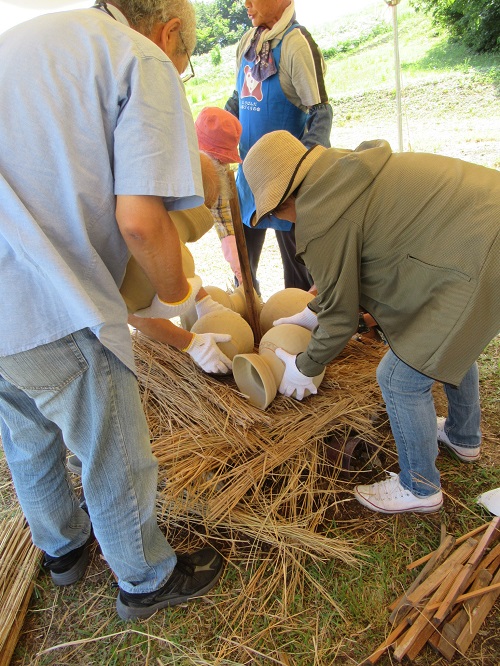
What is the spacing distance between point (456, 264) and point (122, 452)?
1.10 metres

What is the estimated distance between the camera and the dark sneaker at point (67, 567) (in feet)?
5.95

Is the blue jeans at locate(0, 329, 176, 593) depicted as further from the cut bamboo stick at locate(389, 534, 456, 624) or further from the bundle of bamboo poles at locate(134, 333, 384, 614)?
the cut bamboo stick at locate(389, 534, 456, 624)

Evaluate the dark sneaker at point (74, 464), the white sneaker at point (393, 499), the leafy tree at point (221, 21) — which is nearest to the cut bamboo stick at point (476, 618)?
the white sneaker at point (393, 499)

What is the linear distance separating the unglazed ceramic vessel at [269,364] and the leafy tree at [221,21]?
851 cm

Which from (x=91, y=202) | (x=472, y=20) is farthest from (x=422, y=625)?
(x=472, y=20)

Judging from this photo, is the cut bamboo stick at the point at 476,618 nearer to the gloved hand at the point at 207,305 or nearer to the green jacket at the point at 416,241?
the green jacket at the point at 416,241

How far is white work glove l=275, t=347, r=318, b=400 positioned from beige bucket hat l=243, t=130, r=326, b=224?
2.30 ft

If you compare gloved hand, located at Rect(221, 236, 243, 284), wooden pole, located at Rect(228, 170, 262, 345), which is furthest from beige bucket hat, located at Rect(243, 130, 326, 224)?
gloved hand, located at Rect(221, 236, 243, 284)

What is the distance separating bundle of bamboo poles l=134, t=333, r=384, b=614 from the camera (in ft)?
5.86

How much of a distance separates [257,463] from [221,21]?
992 cm

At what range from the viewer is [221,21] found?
9.26m

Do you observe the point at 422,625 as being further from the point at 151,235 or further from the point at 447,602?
the point at 151,235

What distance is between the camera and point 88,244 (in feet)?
3.75

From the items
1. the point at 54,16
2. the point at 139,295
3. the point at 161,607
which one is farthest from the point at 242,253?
the point at 161,607
